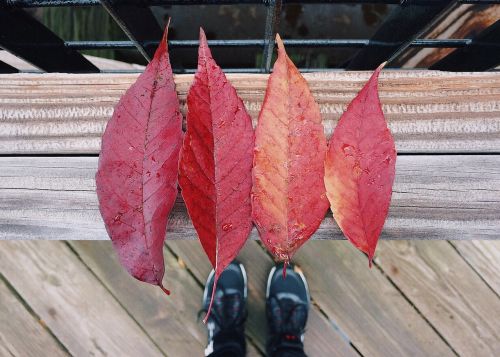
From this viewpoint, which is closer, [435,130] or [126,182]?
[126,182]

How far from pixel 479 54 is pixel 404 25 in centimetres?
21

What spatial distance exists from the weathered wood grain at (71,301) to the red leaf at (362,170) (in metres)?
0.94

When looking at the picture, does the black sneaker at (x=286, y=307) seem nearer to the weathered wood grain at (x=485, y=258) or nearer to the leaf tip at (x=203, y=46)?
the weathered wood grain at (x=485, y=258)

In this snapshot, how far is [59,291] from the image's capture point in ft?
4.14

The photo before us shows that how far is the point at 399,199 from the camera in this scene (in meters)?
0.64

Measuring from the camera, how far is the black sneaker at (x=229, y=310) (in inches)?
49.1

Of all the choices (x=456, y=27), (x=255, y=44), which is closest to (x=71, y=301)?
(x=255, y=44)

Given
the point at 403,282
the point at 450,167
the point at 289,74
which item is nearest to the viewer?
the point at 289,74

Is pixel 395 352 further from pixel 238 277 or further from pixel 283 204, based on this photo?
pixel 283 204

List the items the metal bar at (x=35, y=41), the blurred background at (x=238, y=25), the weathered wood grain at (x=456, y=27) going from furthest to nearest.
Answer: the blurred background at (x=238, y=25) < the weathered wood grain at (x=456, y=27) < the metal bar at (x=35, y=41)

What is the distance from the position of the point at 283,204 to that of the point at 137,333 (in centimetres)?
92

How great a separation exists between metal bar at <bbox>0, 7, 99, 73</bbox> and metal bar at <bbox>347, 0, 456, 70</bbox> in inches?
21.9

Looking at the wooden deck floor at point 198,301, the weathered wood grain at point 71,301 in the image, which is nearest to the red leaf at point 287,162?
the wooden deck floor at point 198,301

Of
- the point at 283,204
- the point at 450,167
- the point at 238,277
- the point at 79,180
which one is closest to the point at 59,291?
the point at 238,277
